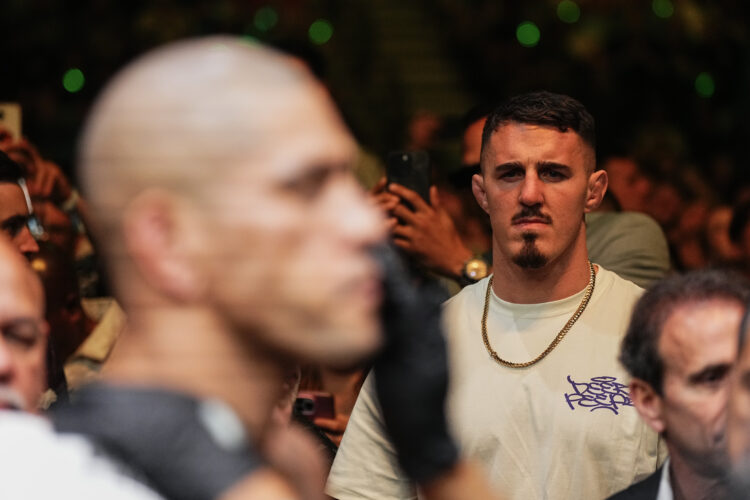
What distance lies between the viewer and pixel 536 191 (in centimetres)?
265

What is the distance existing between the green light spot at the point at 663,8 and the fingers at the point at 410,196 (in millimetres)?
4779

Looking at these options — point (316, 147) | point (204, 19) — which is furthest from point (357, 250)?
point (204, 19)

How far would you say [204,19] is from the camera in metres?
6.10

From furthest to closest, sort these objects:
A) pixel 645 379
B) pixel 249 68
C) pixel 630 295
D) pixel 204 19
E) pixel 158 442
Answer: pixel 204 19
pixel 630 295
pixel 645 379
pixel 249 68
pixel 158 442

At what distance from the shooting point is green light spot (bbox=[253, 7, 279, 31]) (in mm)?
6949

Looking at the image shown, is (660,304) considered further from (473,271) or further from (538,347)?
(473,271)

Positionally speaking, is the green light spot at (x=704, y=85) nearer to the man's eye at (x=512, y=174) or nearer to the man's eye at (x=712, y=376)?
the man's eye at (x=512, y=174)

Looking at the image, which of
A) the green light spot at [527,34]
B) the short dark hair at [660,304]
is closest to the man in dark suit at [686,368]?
the short dark hair at [660,304]

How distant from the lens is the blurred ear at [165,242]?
44.9 inches

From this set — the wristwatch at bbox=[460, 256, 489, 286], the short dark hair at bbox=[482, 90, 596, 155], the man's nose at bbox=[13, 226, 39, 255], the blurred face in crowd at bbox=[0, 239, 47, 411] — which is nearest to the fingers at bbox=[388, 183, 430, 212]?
the wristwatch at bbox=[460, 256, 489, 286]

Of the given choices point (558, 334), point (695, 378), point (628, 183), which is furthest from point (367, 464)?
point (628, 183)

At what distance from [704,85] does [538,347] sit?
5.40 meters

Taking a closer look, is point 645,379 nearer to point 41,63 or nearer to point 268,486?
point 268,486

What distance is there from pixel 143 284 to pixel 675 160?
609cm
